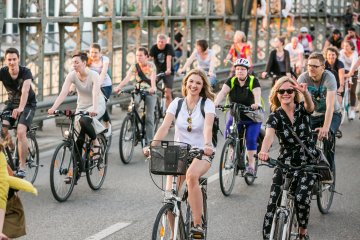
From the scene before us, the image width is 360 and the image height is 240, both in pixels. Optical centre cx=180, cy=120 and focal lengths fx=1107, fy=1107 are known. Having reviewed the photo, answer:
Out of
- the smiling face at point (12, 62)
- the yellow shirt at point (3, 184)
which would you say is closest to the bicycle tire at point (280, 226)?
the yellow shirt at point (3, 184)

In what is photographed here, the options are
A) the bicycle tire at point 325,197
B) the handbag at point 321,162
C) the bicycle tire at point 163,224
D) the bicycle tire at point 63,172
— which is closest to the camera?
the bicycle tire at point 163,224

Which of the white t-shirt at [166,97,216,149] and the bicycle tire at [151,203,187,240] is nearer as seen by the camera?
the bicycle tire at [151,203,187,240]

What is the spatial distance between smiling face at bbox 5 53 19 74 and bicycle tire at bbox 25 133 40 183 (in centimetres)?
84

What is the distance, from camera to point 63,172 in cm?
1250

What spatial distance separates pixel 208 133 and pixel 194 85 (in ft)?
1.88

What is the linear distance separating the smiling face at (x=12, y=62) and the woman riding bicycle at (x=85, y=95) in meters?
0.62

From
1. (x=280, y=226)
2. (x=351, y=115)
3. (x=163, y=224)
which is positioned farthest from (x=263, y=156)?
(x=351, y=115)

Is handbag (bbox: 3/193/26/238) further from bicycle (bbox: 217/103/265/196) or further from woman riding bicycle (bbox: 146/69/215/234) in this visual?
bicycle (bbox: 217/103/265/196)

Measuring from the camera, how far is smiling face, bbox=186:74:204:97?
9562 mm

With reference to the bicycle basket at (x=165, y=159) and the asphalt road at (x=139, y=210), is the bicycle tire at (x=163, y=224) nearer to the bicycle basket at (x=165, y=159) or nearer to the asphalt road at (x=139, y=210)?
the bicycle basket at (x=165, y=159)

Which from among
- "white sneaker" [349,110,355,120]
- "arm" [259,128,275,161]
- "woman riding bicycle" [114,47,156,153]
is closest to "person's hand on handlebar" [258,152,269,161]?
"arm" [259,128,275,161]

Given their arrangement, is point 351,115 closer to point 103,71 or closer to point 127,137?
point 103,71

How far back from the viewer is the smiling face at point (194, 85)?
956cm

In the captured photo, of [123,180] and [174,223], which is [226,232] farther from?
[123,180]
